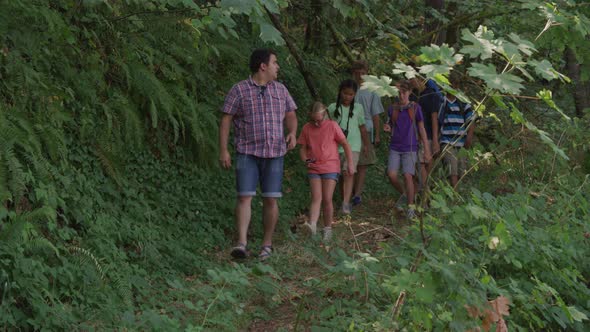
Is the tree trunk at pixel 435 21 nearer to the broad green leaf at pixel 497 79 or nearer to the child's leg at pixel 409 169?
the child's leg at pixel 409 169

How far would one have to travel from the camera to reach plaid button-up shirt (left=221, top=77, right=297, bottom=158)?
8828 mm

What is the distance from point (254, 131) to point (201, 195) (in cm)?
179

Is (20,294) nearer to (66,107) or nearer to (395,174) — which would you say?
(66,107)

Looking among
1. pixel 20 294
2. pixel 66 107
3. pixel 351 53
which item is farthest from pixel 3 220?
pixel 351 53

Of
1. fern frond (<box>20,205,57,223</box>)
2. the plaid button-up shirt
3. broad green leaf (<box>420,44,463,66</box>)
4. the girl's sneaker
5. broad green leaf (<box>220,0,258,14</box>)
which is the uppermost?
broad green leaf (<box>220,0,258,14</box>)

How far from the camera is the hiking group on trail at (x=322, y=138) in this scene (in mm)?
8859

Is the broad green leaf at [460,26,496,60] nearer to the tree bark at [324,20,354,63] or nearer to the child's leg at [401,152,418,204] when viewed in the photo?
the child's leg at [401,152,418,204]

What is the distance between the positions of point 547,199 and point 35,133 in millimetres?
5520

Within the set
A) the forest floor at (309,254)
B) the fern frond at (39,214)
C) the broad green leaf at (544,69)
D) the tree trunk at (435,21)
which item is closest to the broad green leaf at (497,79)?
the broad green leaf at (544,69)

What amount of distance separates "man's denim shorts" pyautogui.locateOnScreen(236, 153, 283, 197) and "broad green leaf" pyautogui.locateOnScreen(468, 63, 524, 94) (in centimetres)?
457

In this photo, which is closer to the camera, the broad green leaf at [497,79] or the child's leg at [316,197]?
the broad green leaf at [497,79]

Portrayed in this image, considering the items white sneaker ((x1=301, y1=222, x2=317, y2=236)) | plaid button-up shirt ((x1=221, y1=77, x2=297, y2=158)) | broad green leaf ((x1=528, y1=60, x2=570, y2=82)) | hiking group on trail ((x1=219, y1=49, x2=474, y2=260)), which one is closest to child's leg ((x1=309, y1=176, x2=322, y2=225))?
hiking group on trail ((x1=219, y1=49, x2=474, y2=260))

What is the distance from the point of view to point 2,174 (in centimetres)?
689

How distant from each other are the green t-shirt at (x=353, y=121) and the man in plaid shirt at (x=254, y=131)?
187cm
